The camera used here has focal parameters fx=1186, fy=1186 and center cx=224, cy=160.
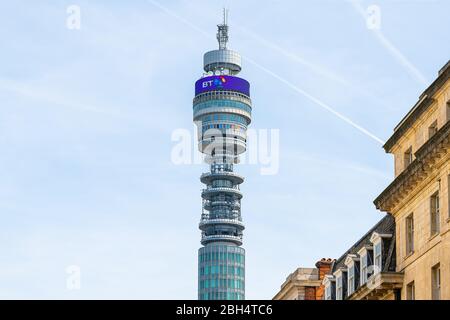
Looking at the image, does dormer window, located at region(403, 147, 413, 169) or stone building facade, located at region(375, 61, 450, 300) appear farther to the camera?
dormer window, located at region(403, 147, 413, 169)

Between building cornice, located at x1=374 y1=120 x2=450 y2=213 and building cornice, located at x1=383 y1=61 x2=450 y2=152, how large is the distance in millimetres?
2665

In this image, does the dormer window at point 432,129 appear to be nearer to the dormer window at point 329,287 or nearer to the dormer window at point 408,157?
the dormer window at point 408,157

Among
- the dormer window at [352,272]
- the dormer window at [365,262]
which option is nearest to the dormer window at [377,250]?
the dormer window at [365,262]

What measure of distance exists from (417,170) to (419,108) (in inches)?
140

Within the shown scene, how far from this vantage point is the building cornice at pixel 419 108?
58.3 m

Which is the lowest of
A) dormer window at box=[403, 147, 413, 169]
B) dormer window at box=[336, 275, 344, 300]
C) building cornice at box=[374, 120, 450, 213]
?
dormer window at box=[336, 275, 344, 300]

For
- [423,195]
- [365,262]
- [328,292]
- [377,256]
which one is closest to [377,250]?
[377,256]

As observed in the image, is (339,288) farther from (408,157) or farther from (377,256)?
(408,157)

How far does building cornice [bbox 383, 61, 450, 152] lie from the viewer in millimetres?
58312

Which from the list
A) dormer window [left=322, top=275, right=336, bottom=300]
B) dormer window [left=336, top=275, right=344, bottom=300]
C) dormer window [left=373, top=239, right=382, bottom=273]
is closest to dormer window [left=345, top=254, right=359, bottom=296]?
dormer window [left=336, top=275, right=344, bottom=300]

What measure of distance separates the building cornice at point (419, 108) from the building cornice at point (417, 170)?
267 centimetres

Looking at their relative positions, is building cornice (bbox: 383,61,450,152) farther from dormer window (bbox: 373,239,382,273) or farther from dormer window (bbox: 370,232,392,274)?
dormer window (bbox: 373,239,382,273)

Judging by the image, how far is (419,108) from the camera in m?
62.3
